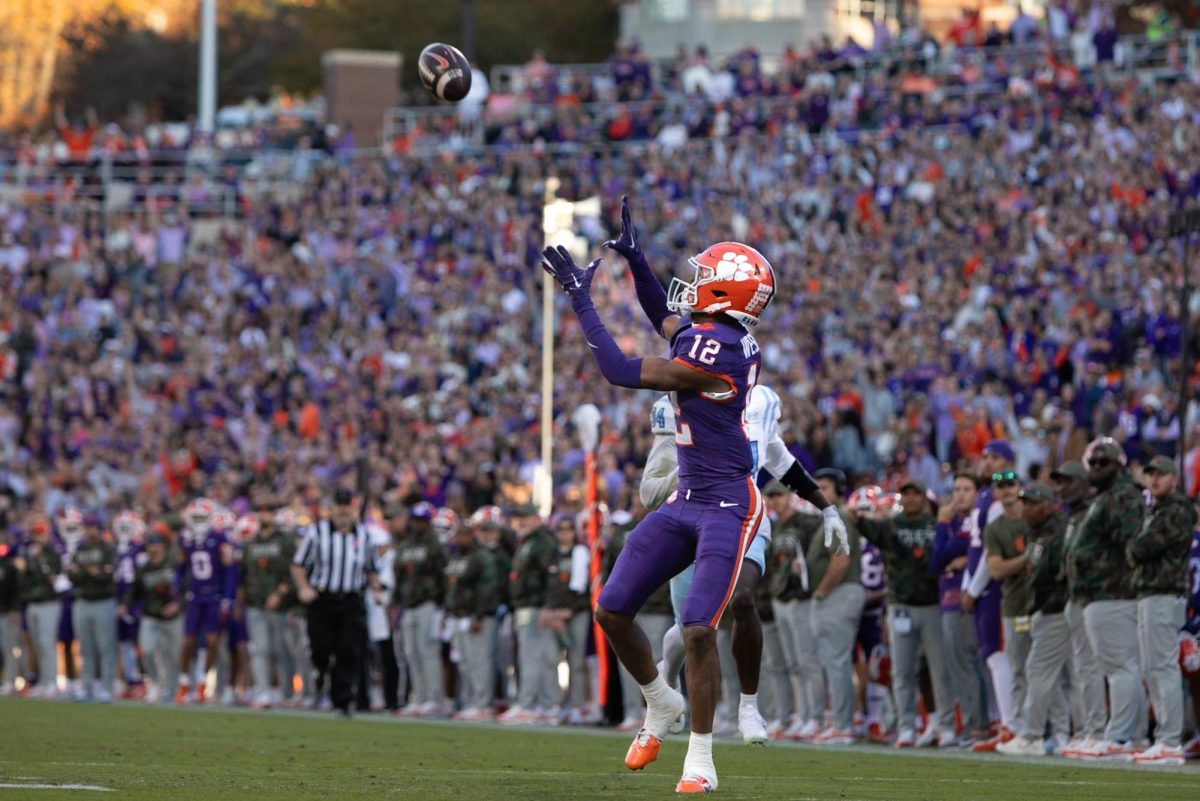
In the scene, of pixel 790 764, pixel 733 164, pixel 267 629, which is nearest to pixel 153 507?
pixel 267 629

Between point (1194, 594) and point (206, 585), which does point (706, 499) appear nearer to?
point (1194, 594)

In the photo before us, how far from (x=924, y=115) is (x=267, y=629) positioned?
12800 millimetres

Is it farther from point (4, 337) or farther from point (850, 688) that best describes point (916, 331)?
point (4, 337)

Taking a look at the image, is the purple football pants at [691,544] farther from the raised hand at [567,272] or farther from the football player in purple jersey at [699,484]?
the raised hand at [567,272]

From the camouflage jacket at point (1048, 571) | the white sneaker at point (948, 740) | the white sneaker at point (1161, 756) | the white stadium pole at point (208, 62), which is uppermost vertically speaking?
the white stadium pole at point (208, 62)

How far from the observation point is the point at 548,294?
2539 cm

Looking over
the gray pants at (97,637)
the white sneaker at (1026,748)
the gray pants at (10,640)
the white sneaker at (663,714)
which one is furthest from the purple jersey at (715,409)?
the gray pants at (10,640)

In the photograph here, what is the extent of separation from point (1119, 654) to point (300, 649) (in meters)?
10.5

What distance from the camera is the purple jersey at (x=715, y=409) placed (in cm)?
965

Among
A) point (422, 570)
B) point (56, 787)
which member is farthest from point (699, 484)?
point (422, 570)

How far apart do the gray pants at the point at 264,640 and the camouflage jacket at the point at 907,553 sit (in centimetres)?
788

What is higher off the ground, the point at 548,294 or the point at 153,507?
the point at 548,294

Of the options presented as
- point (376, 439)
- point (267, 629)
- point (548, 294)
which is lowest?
point (267, 629)

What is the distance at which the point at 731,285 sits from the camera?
9.84 metres
